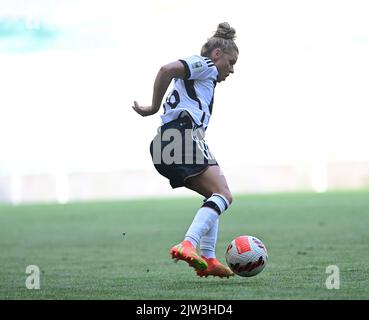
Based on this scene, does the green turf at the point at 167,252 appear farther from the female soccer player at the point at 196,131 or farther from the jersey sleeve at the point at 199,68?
the jersey sleeve at the point at 199,68

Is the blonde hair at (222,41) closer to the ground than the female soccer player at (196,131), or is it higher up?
higher up

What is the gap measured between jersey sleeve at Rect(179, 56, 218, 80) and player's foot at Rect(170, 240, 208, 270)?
4.03 feet

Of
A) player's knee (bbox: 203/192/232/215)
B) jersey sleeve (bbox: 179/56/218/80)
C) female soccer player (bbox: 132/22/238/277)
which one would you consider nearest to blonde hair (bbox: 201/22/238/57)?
female soccer player (bbox: 132/22/238/277)

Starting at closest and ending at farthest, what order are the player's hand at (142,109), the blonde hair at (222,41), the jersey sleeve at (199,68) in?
1. the jersey sleeve at (199,68)
2. the player's hand at (142,109)
3. the blonde hair at (222,41)

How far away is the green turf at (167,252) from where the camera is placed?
6.09m

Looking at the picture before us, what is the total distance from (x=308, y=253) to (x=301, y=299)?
3.30 m

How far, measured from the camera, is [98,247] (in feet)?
34.9

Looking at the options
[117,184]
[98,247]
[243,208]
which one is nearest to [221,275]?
[98,247]

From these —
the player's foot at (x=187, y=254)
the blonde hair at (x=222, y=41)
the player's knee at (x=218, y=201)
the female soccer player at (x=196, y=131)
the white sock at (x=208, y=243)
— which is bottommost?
the player's foot at (x=187, y=254)

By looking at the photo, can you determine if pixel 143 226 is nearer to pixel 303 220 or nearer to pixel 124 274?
pixel 303 220

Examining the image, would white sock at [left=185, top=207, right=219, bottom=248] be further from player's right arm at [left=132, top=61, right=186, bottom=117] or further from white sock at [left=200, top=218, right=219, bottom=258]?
player's right arm at [left=132, top=61, right=186, bottom=117]

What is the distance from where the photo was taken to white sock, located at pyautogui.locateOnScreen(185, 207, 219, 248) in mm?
6207

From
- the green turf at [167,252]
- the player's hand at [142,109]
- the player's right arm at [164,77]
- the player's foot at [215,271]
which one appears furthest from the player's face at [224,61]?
the green turf at [167,252]

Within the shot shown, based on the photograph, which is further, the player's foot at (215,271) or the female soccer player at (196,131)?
the player's foot at (215,271)
